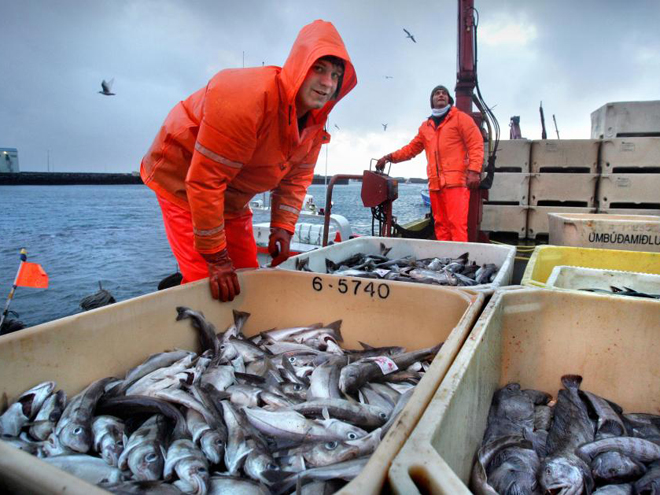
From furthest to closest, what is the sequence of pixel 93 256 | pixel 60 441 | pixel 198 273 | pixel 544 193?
1. pixel 93 256
2. pixel 544 193
3. pixel 198 273
4. pixel 60 441

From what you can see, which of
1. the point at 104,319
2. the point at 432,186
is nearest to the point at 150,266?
the point at 432,186

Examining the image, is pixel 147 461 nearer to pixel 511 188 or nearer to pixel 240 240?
pixel 240 240

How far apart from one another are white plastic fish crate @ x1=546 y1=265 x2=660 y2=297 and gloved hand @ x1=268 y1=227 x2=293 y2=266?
191 cm

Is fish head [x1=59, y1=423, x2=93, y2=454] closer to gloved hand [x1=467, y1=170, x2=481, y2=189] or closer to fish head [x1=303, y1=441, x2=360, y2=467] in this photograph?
fish head [x1=303, y1=441, x2=360, y2=467]

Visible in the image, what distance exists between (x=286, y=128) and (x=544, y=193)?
278 inches

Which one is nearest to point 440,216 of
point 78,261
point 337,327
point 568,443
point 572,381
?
point 337,327

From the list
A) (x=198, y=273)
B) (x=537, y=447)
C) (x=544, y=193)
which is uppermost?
(x=544, y=193)

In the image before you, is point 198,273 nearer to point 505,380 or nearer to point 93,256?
point 505,380

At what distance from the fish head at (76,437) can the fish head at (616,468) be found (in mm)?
1784

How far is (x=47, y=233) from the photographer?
25375mm

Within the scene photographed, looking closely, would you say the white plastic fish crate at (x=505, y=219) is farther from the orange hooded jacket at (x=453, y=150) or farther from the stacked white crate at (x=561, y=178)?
the orange hooded jacket at (x=453, y=150)

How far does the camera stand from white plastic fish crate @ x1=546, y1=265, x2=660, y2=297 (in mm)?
2584

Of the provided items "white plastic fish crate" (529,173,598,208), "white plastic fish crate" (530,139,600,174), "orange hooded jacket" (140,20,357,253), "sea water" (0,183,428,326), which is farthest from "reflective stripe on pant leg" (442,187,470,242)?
"sea water" (0,183,428,326)

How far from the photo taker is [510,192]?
26.7 ft
